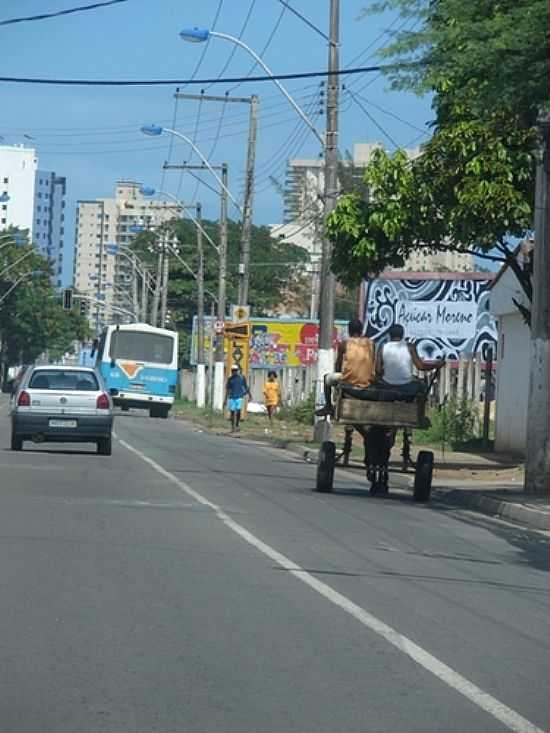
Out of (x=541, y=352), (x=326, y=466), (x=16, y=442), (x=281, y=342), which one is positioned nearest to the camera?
(x=326, y=466)

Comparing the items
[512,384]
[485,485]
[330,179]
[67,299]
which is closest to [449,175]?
[485,485]

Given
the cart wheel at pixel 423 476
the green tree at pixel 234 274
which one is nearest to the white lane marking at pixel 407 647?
the cart wheel at pixel 423 476

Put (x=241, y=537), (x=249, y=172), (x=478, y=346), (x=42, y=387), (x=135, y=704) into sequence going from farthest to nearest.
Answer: (x=249, y=172), (x=478, y=346), (x=42, y=387), (x=241, y=537), (x=135, y=704)

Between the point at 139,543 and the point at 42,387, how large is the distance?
552 inches

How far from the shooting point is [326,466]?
20469mm

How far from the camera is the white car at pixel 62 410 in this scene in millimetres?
26812

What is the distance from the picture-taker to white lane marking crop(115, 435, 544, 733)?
7.44 meters

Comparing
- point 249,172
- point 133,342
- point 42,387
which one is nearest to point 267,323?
point 133,342

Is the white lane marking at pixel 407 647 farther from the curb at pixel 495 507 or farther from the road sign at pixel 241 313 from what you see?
the road sign at pixel 241 313

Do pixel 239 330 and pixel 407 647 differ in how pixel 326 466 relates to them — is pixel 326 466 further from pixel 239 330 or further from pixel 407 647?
pixel 239 330

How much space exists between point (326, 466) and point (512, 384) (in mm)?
15289

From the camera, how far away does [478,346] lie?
46.7 meters

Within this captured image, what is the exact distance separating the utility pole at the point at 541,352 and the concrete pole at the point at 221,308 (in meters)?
33.0

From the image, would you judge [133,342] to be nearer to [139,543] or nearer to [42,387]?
[42,387]
